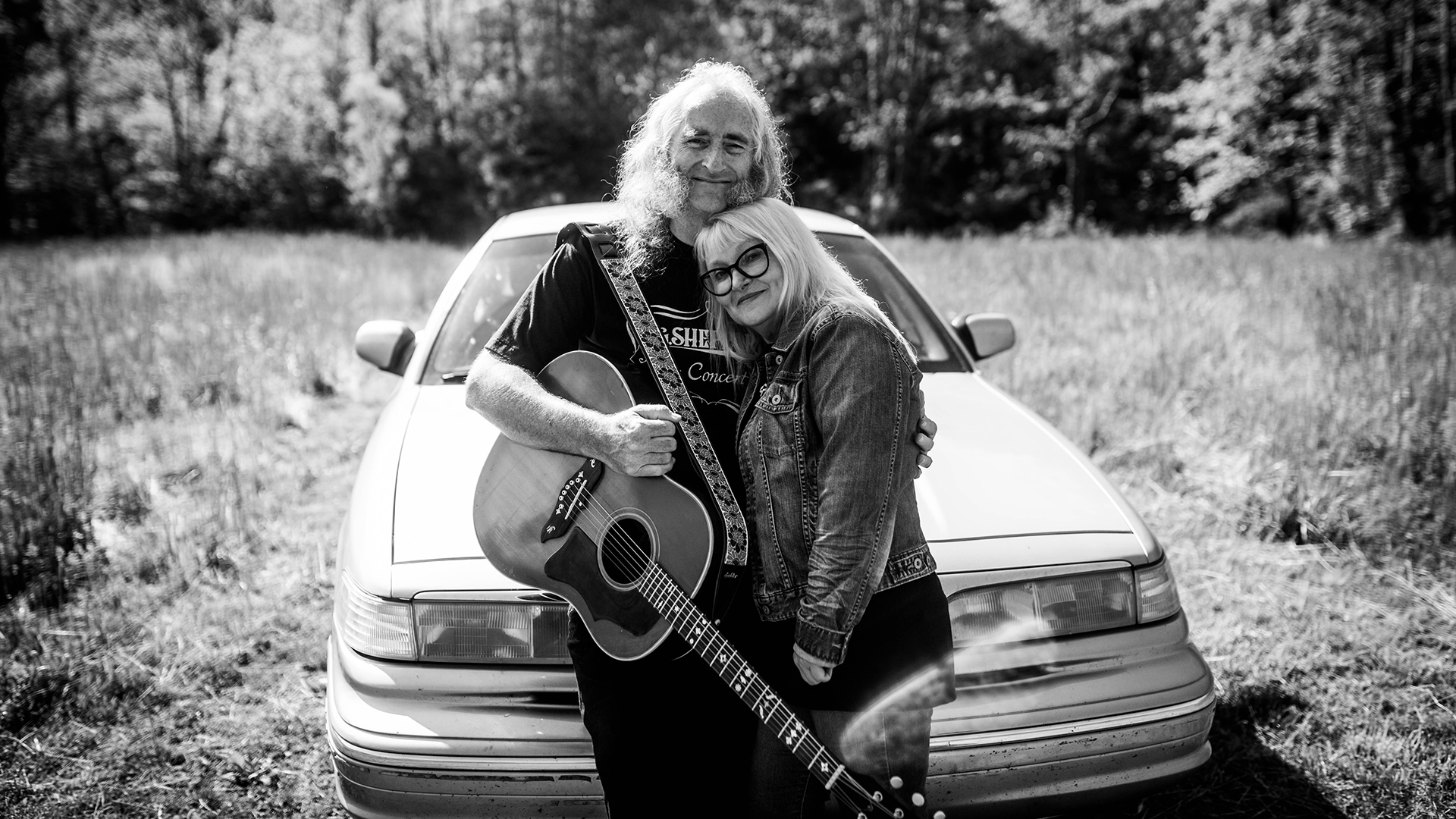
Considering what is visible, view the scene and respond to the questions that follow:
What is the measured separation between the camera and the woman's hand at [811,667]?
1.44m

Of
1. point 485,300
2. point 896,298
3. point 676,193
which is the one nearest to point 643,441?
point 676,193

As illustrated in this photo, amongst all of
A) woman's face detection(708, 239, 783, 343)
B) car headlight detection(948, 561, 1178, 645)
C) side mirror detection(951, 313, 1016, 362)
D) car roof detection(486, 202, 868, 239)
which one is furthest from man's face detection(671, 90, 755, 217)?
side mirror detection(951, 313, 1016, 362)

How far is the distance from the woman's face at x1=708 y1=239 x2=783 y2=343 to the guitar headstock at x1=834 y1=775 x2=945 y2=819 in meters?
0.81

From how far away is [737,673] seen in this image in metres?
1.56

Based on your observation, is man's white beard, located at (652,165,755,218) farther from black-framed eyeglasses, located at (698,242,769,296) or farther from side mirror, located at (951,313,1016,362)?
side mirror, located at (951,313,1016,362)

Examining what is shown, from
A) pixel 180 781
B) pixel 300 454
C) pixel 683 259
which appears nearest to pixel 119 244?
pixel 300 454

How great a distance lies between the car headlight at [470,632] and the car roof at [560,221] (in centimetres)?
155

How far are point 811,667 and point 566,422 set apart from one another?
0.62 m

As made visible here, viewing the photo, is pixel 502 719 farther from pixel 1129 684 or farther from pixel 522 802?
pixel 1129 684

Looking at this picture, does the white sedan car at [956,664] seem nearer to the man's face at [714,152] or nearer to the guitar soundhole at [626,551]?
the guitar soundhole at [626,551]

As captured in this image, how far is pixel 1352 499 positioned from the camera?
3922 mm

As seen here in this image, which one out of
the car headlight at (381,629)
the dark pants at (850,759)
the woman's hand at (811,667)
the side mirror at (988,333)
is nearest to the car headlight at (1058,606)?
the dark pants at (850,759)

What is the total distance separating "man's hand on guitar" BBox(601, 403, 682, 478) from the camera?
1561 millimetres

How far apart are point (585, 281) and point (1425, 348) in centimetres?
542
